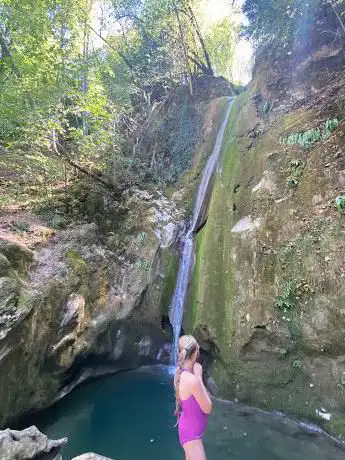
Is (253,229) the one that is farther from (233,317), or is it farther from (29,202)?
(29,202)

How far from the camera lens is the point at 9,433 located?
195 inches

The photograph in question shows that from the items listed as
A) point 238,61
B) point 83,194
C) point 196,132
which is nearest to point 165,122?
point 196,132

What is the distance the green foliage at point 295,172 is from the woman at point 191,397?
644 cm

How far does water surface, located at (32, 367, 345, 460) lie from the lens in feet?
22.0

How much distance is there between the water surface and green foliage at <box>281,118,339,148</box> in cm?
664

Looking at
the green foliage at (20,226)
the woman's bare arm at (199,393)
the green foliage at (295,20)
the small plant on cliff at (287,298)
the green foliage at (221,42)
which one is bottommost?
the small plant on cliff at (287,298)

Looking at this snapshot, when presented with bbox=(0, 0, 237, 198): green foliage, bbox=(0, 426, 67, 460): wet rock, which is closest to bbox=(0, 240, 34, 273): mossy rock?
bbox=(0, 0, 237, 198): green foliage

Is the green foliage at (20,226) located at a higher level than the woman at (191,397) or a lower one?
higher

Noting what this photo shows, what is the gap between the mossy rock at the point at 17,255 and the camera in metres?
8.22

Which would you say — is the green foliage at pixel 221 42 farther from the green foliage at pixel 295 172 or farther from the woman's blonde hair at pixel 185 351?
the woman's blonde hair at pixel 185 351

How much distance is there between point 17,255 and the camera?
27.8 feet

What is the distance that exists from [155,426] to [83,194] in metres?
8.31

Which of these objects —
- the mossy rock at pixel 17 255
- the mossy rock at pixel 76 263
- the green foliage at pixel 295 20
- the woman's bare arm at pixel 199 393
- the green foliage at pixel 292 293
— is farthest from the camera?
the green foliage at pixel 295 20

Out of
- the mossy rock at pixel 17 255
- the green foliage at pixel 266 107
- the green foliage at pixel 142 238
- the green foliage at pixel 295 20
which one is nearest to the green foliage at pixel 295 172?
the green foliage at pixel 266 107
